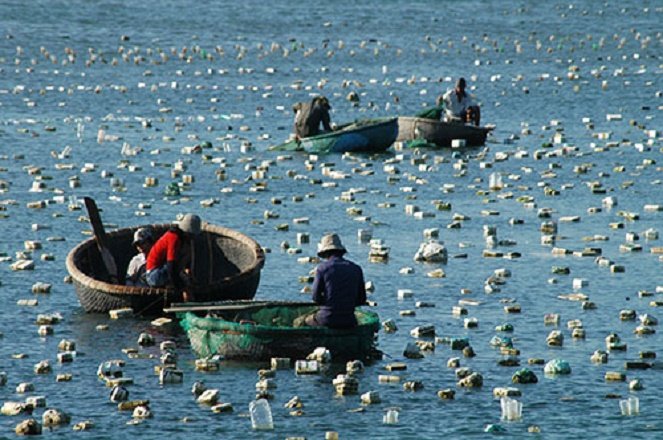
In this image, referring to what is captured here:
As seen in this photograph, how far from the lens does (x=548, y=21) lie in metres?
111

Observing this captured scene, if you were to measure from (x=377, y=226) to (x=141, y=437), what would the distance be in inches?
668

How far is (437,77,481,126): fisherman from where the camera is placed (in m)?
55.2

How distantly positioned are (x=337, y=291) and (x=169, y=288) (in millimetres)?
4122

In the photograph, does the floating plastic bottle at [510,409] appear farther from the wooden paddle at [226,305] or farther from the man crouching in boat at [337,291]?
the wooden paddle at [226,305]

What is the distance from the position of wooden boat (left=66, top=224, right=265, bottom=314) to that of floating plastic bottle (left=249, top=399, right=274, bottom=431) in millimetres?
6345

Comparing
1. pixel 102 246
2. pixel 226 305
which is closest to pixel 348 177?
pixel 102 246

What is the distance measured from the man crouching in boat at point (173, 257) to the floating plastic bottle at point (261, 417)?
622 centimetres

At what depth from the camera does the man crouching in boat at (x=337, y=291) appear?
26.7m

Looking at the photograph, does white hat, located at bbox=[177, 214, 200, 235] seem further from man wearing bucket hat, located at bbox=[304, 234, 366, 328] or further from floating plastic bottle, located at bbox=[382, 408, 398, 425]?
floating plastic bottle, located at bbox=[382, 408, 398, 425]

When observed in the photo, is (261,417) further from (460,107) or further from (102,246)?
(460,107)

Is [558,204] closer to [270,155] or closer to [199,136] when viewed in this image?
[270,155]

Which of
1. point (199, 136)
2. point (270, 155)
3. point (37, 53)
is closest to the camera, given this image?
point (270, 155)

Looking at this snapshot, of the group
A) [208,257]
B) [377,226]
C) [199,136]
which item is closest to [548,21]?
[199,136]

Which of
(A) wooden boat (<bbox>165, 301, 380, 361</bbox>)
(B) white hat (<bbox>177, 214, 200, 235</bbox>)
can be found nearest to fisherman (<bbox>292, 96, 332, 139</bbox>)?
(B) white hat (<bbox>177, 214, 200, 235</bbox>)
